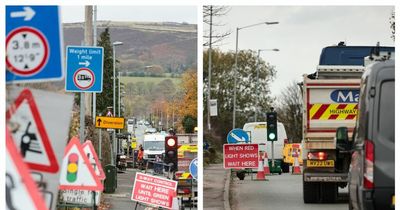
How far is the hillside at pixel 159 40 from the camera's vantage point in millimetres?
16156

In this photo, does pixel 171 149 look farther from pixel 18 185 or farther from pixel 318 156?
pixel 18 185

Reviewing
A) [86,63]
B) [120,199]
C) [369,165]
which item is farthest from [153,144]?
[369,165]

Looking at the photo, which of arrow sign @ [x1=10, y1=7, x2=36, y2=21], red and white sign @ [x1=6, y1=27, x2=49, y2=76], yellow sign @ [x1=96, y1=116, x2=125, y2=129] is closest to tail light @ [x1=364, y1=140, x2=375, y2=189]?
red and white sign @ [x1=6, y1=27, x2=49, y2=76]

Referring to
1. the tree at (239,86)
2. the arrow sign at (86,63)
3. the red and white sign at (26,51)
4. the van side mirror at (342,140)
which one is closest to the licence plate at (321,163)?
the arrow sign at (86,63)

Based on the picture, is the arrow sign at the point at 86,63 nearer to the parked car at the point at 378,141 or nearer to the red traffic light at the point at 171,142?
the red traffic light at the point at 171,142

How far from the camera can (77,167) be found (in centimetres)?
1208

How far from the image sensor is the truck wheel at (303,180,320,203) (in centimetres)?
1981

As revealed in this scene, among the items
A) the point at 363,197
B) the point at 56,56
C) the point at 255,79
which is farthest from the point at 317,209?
the point at 255,79

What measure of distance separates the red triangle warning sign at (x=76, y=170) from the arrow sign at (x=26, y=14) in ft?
12.8

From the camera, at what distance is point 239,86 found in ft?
218

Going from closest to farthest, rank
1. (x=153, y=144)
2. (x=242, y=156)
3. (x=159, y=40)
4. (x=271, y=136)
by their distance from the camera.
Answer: (x=159, y=40), (x=242, y=156), (x=271, y=136), (x=153, y=144)

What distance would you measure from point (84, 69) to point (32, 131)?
11.0m

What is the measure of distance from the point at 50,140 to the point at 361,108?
4.18 m

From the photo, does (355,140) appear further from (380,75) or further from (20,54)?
(20,54)
